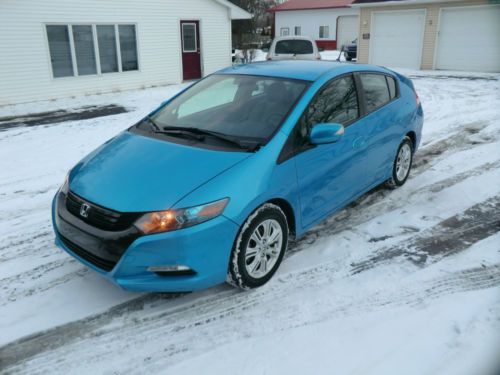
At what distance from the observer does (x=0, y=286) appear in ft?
11.6

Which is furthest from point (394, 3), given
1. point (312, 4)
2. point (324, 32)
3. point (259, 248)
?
point (312, 4)

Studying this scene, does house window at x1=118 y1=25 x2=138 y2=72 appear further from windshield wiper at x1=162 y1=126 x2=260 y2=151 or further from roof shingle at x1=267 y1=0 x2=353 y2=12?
roof shingle at x1=267 y1=0 x2=353 y2=12

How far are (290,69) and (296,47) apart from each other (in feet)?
34.3

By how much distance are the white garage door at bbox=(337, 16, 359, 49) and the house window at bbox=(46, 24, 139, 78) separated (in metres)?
25.3

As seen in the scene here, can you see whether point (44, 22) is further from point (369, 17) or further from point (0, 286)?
point (369, 17)

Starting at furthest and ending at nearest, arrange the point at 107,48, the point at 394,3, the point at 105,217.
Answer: the point at 394,3 → the point at 107,48 → the point at 105,217

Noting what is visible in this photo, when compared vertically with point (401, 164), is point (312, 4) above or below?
above

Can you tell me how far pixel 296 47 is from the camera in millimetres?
14117

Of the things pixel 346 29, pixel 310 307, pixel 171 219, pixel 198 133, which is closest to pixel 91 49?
pixel 198 133

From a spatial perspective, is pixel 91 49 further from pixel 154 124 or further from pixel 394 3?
pixel 394 3

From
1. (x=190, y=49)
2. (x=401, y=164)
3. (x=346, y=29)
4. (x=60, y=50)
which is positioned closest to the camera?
(x=401, y=164)

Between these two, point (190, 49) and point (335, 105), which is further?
point (190, 49)

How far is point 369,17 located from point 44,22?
1490 cm

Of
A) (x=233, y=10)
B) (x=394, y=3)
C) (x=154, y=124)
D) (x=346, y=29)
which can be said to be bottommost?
(x=154, y=124)
